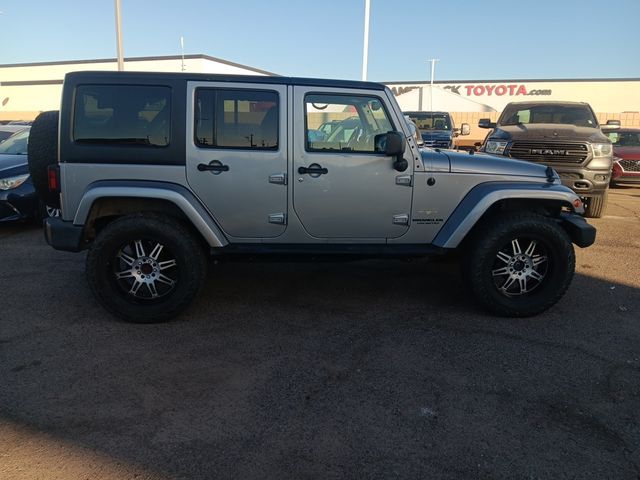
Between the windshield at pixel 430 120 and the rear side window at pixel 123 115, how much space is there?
1216 cm

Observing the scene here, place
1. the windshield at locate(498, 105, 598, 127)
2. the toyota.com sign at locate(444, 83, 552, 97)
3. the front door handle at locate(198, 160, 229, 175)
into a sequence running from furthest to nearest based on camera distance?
the toyota.com sign at locate(444, 83, 552, 97), the windshield at locate(498, 105, 598, 127), the front door handle at locate(198, 160, 229, 175)

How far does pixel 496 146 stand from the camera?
916 centimetres

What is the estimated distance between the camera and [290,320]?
14.6 ft

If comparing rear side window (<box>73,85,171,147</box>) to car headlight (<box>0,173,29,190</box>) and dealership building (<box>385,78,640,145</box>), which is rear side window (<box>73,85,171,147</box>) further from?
dealership building (<box>385,78,640,145</box>)

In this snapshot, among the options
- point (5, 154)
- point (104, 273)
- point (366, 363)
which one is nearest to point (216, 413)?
point (366, 363)

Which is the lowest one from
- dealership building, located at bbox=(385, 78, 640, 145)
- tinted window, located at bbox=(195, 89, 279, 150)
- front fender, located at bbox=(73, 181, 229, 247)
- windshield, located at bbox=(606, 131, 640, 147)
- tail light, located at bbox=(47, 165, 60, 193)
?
front fender, located at bbox=(73, 181, 229, 247)

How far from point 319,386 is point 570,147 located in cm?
691

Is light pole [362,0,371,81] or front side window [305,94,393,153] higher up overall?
light pole [362,0,371,81]

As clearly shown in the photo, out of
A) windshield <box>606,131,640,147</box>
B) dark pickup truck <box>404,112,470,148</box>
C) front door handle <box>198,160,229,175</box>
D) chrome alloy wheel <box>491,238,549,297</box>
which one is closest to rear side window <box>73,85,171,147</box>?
front door handle <box>198,160,229,175</box>

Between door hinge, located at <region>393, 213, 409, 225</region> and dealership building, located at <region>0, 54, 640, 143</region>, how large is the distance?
87.3 ft

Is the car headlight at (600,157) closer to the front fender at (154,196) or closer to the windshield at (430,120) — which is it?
the front fender at (154,196)

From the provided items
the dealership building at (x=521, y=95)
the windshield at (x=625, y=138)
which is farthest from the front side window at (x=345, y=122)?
the dealership building at (x=521, y=95)

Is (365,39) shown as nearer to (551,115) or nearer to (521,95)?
(551,115)

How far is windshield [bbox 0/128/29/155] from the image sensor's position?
8.37 meters
